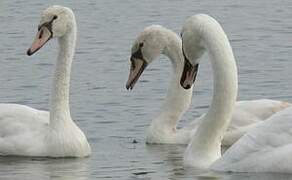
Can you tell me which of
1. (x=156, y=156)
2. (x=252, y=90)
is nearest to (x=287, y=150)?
(x=156, y=156)

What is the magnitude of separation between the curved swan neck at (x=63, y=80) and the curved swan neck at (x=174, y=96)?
137 centimetres

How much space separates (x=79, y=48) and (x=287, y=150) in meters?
11.1

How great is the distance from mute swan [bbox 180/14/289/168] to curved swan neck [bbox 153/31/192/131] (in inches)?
134

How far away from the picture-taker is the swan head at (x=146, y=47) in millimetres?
17562

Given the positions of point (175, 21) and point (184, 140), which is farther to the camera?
point (175, 21)

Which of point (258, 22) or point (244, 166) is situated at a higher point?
point (244, 166)

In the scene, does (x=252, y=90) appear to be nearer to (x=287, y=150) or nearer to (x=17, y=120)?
(x=17, y=120)

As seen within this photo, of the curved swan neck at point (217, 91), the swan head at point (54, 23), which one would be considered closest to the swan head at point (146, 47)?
the swan head at point (54, 23)

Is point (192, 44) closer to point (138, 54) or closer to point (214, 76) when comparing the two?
point (214, 76)

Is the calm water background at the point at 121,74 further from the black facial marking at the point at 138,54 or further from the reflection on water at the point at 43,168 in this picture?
the black facial marking at the point at 138,54

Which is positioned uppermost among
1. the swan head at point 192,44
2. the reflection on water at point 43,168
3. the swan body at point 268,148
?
the swan head at point 192,44

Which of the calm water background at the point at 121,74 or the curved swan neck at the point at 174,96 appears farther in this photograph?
the curved swan neck at the point at 174,96

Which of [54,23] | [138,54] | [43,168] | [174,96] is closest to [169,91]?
[174,96]

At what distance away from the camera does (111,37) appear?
24.6 m
